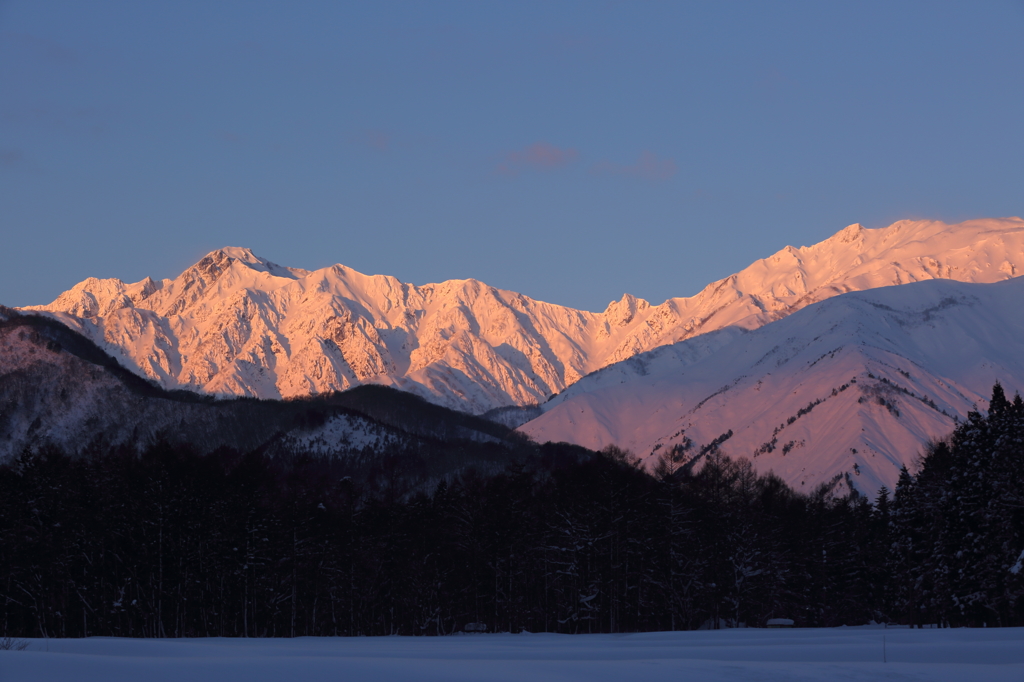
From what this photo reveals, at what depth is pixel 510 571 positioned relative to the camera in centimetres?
8688

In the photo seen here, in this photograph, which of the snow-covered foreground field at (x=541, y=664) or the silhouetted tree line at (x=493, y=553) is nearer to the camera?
the snow-covered foreground field at (x=541, y=664)

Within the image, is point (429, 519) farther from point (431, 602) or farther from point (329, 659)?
point (329, 659)

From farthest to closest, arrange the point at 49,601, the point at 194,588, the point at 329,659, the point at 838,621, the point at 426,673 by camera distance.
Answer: the point at 838,621 → the point at 194,588 → the point at 49,601 → the point at 329,659 → the point at 426,673

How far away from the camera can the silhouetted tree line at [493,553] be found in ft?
242

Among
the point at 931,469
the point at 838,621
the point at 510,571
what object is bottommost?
the point at 838,621

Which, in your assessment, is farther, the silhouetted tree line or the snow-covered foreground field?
the silhouetted tree line

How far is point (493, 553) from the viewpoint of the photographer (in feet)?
289

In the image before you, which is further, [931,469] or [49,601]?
[931,469]

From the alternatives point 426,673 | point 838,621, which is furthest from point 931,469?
point 426,673

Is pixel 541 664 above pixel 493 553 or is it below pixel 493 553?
below

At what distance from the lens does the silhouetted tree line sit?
7381 centimetres

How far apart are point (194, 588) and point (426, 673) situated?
180 feet

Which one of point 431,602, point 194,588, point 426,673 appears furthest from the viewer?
point 431,602

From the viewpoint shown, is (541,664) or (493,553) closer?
(541,664)
